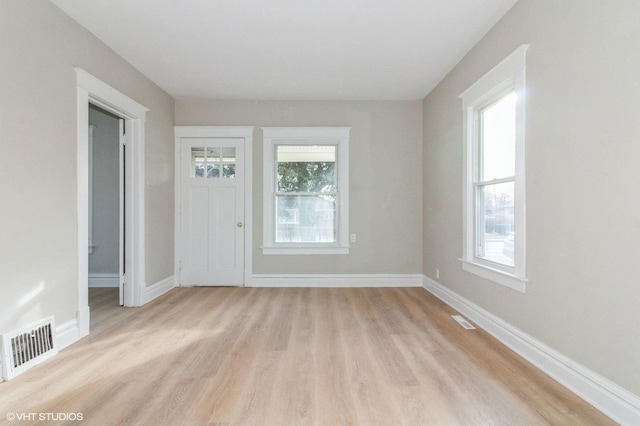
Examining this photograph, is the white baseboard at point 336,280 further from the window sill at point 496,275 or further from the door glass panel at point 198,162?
the door glass panel at point 198,162

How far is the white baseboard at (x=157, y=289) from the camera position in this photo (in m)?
3.97

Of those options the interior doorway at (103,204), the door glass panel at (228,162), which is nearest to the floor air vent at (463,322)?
the door glass panel at (228,162)

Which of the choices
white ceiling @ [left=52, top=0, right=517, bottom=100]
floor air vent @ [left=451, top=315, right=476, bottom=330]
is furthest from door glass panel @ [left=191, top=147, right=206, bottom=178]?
floor air vent @ [left=451, top=315, right=476, bottom=330]

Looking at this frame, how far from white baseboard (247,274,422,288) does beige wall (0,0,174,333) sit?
247 centimetres

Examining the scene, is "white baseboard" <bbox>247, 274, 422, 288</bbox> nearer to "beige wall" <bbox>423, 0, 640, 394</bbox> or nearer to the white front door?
the white front door

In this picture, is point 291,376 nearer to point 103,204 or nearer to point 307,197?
point 307,197

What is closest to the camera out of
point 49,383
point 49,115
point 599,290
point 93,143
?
point 599,290

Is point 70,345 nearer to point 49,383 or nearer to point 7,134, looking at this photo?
point 49,383

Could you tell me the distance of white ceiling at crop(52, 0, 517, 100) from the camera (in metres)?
2.64

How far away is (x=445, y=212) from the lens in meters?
4.07

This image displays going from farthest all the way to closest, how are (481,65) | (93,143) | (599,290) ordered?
(93,143) → (481,65) → (599,290)

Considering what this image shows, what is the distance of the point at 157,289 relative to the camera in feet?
13.9

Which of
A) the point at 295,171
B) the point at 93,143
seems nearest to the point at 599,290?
the point at 295,171

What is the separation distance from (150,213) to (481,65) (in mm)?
4157
